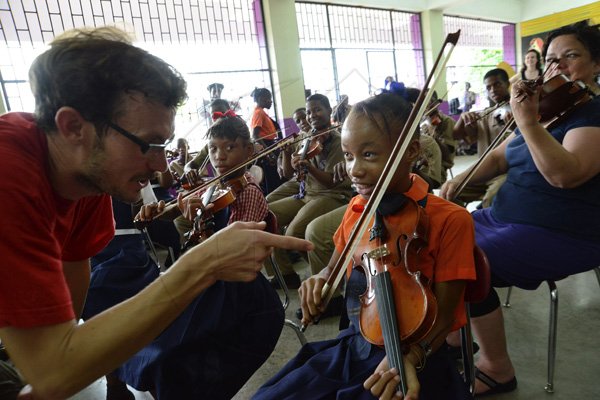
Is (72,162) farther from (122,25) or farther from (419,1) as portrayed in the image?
(419,1)

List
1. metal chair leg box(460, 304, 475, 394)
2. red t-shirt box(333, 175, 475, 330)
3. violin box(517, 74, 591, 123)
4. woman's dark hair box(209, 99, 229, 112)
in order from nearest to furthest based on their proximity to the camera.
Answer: red t-shirt box(333, 175, 475, 330), metal chair leg box(460, 304, 475, 394), violin box(517, 74, 591, 123), woman's dark hair box(209, 99, 229, 112)

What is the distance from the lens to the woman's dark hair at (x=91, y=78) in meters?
0.86

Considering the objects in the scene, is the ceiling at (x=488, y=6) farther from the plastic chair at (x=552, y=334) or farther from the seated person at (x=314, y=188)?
the plastic chair at (x=552, y=334)

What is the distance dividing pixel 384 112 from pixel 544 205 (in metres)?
0.71

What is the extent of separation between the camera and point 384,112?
3.82ft

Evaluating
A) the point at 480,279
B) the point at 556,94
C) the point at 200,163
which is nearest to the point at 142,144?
the point at 480,279

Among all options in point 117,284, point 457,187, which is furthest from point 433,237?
point 117,284

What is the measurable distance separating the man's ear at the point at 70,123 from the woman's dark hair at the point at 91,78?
0.04 feet

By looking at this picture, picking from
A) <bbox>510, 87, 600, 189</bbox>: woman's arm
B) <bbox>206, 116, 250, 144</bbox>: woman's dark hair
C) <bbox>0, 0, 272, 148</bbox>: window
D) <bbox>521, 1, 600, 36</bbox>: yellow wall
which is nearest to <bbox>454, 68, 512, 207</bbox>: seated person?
<bbox>510, 87, 600, 189</bbox>: woman's arm

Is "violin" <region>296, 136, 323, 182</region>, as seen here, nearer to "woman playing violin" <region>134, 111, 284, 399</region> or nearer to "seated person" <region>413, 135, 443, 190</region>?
"seated person" <region>413, 135, 443, 190</region>

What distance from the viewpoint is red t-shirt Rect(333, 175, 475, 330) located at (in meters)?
1.00

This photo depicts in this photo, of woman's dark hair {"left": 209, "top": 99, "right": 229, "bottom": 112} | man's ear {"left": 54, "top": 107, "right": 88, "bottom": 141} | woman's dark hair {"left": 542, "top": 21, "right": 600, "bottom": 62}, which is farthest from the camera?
woman's dark hair {"left": 209, "top": 99, "right": 229, "bottom": 112}

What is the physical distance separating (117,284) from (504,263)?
4.92 feet

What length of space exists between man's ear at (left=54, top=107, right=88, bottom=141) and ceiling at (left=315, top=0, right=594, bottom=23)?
7369 mm
